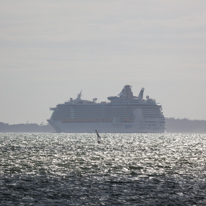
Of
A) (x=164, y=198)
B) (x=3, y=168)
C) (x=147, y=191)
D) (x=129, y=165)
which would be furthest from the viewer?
(x=129, y=165)

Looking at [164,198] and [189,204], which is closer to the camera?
[189,204]

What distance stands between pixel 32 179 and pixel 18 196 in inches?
379

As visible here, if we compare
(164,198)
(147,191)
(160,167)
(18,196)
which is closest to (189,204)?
(164,198)

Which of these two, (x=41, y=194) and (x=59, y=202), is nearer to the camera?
(x=59, y=202)

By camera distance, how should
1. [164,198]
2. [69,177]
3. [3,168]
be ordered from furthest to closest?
1. [3,168]
2. [69,177]
3. [164,198]

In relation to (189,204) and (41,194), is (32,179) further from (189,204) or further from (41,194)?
(189,204)

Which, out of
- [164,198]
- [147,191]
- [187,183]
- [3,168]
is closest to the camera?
[164,198]

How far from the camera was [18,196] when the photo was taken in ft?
119

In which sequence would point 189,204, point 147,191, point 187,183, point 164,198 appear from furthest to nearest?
1. point 187,183
2. point 147,191
3. point 164,198
4. point 189,204

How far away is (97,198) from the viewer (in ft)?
117

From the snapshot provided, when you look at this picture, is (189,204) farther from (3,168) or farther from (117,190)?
(3,168)

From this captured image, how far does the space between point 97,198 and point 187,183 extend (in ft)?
33.7

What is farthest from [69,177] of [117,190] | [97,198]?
[97,198]

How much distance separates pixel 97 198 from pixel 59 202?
2851 millimetres
